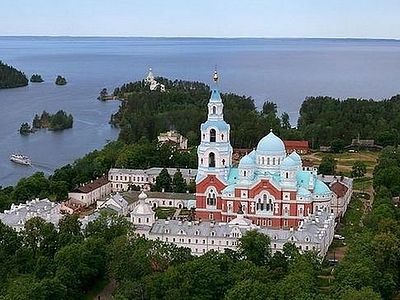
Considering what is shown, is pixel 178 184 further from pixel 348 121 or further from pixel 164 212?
pixel 348 121

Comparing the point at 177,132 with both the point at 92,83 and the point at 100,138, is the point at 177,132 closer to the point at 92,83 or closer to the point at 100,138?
the point at 100,138

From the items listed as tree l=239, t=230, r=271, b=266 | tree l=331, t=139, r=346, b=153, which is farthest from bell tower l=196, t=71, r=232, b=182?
tree l=331, t=139, r=346, b=153

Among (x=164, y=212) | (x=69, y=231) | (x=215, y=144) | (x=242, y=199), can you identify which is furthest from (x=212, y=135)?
(x=69, y=231)

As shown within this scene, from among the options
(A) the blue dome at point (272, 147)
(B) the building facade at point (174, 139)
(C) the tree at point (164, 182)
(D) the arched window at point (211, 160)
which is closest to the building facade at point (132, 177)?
(C) the tree at point (164, 182)

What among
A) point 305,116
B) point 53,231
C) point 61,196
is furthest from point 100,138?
point 53,231

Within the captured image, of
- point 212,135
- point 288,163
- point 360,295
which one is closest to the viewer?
point 360,295

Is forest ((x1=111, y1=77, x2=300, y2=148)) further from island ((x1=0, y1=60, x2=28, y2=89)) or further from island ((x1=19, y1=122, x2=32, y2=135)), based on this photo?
island ((x1=0, y1=60, x2=28, y2=89))
